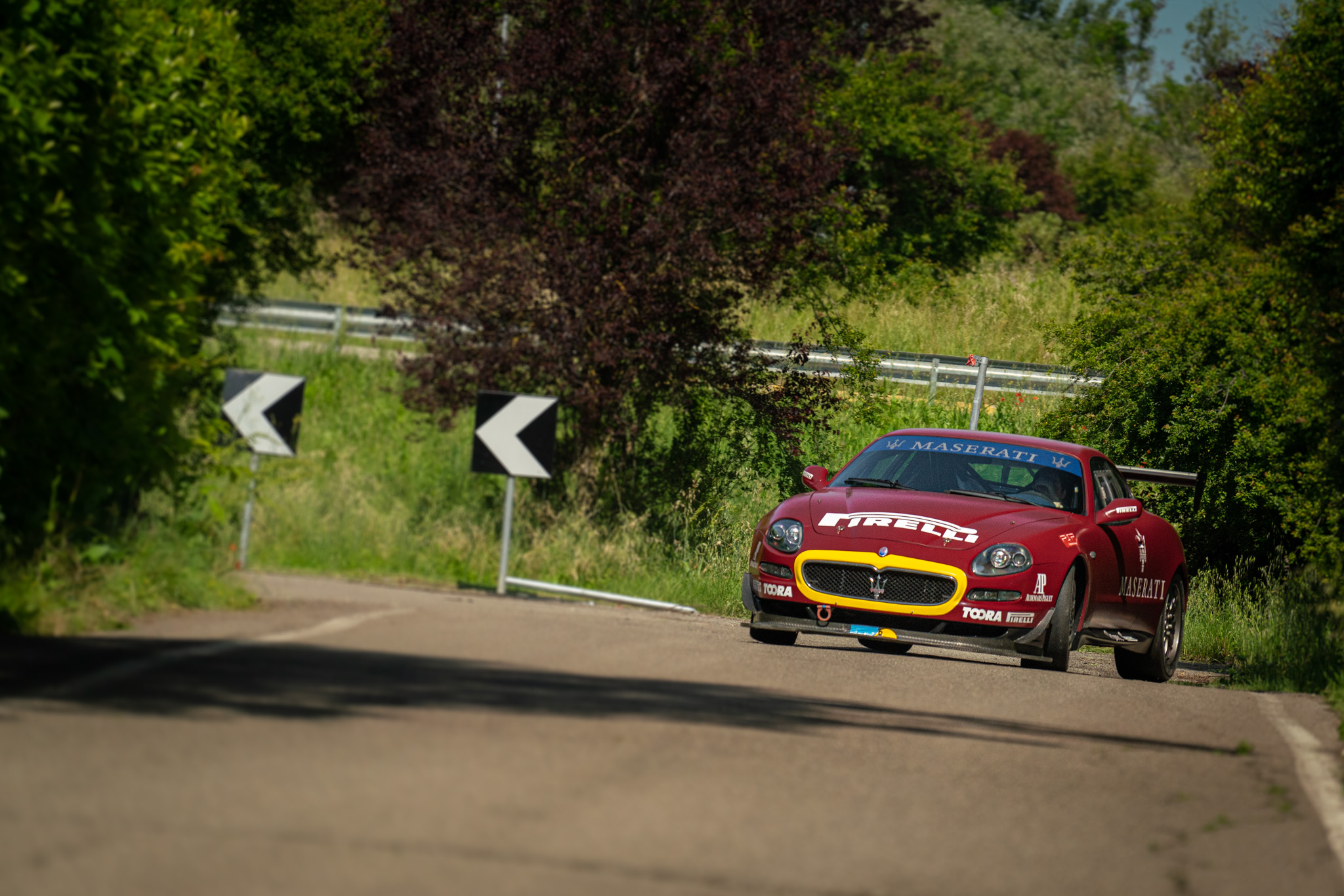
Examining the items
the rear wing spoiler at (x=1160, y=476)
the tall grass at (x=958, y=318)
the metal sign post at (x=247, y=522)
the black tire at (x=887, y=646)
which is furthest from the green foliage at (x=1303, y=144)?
the metal sign post at (x=247, y=522)

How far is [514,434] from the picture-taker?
12836mm

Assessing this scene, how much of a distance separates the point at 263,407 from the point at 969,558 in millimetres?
5189

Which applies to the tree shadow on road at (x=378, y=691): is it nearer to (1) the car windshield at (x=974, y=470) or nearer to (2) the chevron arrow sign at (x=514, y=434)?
(1) the car windshield at (x=974, y=470)

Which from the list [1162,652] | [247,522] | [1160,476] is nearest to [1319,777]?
[1162,652]

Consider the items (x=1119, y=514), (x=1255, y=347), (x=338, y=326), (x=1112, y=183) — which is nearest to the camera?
(x=1119, y=514)

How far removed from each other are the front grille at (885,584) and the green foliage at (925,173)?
3306 cm

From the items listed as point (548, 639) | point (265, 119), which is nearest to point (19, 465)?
point (548, 639)

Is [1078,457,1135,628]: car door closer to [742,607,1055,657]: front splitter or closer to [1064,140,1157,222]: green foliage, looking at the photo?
[742,607,1055,657]: front splitter

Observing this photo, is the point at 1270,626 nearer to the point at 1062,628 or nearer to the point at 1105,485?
the point at 1105,485

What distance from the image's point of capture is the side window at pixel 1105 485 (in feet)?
41.9

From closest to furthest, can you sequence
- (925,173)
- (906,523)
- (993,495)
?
(906,523), (993,495), (925,173)

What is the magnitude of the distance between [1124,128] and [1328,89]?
7049 centimetres

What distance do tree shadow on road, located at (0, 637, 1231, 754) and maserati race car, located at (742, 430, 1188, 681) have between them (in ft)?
8.36

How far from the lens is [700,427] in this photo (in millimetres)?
17906
